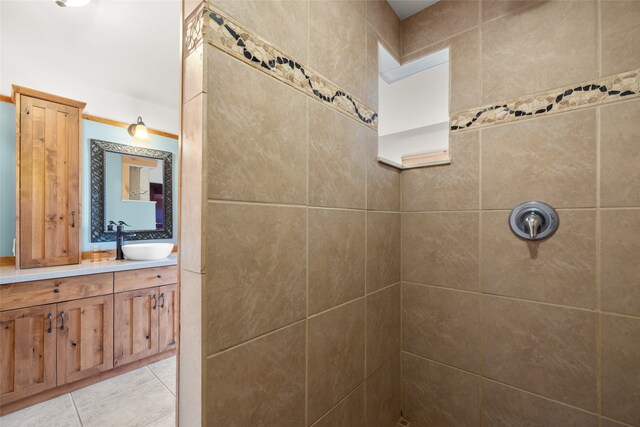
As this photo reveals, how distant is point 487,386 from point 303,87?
55.7 inches

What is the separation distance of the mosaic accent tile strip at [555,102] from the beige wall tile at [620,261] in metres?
0.40

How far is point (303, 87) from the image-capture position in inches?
32.5

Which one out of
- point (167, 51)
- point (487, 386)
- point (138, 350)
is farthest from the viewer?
point (138, 350)

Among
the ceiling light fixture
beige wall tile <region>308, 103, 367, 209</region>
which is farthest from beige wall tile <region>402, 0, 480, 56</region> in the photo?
the ceiling light fixture

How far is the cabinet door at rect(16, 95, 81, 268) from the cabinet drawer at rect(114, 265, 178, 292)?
1.38ft

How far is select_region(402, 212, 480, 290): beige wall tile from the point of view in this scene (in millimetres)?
1158

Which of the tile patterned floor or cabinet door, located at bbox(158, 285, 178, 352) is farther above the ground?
cabinet door, located at bbox(158, 285, 178, 352)

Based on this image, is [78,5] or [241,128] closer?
[241,128]

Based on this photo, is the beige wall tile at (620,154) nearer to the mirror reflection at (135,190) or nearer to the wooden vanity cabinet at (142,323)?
the wooden vanity cabinet at (142,323)

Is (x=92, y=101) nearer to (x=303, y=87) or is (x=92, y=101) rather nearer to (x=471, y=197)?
(x=303, y=87)

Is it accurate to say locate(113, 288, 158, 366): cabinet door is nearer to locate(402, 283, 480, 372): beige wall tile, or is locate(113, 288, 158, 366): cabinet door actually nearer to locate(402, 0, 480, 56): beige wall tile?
locate(402, 283, 480, 372): beige wall tile

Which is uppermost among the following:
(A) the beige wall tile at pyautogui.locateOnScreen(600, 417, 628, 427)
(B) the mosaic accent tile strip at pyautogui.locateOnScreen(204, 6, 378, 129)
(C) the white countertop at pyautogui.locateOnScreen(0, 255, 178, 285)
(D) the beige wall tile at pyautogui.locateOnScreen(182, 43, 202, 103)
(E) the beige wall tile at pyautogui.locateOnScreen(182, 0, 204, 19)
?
(E) the beige wall tile at pyautogui.locateOnScreen(182, 0, 204, 19)

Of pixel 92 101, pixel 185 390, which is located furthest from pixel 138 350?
pixel 92 101

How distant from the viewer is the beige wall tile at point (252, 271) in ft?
1.96
